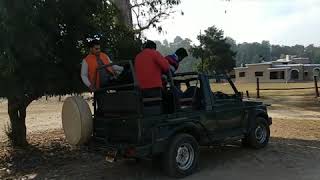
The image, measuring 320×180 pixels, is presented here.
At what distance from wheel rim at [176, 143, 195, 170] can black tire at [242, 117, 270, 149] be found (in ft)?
7.15

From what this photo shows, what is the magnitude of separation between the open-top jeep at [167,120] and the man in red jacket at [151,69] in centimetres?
17

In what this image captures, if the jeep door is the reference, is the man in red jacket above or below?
above

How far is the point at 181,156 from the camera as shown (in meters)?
8.72

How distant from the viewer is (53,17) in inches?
382

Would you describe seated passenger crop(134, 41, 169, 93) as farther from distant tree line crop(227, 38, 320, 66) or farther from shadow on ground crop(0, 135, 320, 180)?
distant tree line crop(227, 38, 320, 66)

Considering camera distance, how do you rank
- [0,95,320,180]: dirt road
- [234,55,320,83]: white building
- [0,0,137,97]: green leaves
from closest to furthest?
[0,0,137,97]: green leaves
[0,95,320,180]: dirt road
[234,55,320,83]: white building

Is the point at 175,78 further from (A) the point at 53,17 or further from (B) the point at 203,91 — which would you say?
(A) the point at 53,17

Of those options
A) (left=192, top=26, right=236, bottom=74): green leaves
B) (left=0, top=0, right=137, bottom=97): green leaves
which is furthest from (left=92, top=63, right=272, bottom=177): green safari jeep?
(left=192, top=26, right=236, bottom=74): green leaves

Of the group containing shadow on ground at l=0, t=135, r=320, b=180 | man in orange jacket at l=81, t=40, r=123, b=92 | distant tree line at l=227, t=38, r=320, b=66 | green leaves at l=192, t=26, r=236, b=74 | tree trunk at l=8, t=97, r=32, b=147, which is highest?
distant tree line at l=227, t=38, r=320, b=66

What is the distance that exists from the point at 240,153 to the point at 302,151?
145cm

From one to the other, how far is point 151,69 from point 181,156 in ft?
5.29

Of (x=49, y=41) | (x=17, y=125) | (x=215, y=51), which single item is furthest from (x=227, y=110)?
(x=215, y=51)

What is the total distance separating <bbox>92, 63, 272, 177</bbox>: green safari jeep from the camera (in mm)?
8172

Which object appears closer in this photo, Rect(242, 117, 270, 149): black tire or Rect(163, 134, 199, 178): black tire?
Rect(163, 134, 199, 178): black tire
